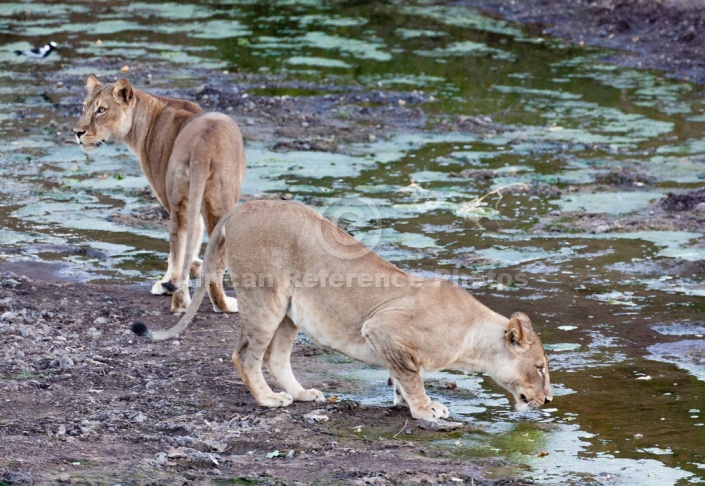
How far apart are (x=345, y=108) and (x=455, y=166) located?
3.10 metres

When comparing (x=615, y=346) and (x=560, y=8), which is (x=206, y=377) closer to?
(x=615, y=346)

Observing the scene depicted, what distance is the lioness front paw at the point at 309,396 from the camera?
6.84m

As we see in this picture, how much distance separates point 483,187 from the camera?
12.3 meters

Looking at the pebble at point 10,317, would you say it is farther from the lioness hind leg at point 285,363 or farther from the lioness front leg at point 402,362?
the lioness front leg at point 402,362

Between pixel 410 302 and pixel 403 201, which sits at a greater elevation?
pixel 410 302

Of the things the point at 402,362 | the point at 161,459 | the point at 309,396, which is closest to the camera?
the point at 161,459

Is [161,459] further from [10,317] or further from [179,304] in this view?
[179,304]

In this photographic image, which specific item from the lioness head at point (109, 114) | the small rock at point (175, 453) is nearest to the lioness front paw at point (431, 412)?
the small rock at point (175, 453)

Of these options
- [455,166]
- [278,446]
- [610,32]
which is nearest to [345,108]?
[455,166]

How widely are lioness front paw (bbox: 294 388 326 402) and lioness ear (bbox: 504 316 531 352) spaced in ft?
3.86

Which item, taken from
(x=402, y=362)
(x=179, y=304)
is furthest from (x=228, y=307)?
(x=402, y=362)

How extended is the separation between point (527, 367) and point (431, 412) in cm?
62

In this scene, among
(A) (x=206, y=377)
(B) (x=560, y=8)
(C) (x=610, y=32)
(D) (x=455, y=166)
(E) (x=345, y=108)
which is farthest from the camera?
(B) (x=560, y=8)

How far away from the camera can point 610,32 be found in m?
21.1
